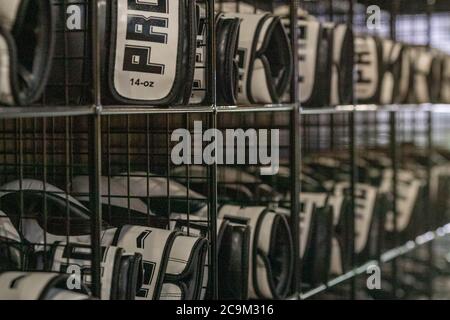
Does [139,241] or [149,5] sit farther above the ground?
[149,5]

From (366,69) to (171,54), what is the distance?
4.10ft

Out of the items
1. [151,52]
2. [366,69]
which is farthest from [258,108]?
[366,69]

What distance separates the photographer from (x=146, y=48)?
148cm

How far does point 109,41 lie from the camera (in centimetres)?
142

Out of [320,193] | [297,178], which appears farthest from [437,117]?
[297,178]

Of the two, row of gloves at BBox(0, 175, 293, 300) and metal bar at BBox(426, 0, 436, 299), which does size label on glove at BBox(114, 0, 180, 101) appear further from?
metal bar at BBox(426, 0, 436, 299)

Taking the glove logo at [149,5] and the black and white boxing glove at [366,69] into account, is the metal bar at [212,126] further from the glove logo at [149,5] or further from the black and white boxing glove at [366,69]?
the black and white boxing glove at [366,69]

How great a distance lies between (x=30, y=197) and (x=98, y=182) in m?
0.31

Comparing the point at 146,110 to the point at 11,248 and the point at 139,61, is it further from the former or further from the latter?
the point at 11,248

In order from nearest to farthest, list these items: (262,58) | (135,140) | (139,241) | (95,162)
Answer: (95,162), (139,241), (262,58), (135,140)

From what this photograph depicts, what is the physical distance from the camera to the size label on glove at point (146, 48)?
4.74 feet

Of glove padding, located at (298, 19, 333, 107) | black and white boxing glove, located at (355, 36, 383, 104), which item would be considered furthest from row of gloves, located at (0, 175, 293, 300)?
black and white boxing glove, located at (355, 36, 383, 104)

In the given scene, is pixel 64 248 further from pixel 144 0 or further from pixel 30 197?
pixel 144 0

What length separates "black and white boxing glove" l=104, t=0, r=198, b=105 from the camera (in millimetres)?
1435
